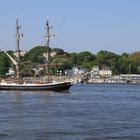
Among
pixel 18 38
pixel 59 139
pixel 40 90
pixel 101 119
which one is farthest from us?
pixel 18 38

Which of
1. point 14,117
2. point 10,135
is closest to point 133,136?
point 10,135

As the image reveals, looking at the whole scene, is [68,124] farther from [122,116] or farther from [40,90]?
[40,90]

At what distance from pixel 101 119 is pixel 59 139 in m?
12.0

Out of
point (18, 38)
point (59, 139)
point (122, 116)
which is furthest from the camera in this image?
point (18, 38)

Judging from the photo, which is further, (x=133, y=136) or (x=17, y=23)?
(x=17, y=23)

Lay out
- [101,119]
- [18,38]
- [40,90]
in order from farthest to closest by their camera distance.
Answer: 1. [18,38]
2. [40,90]
3. [101,119]

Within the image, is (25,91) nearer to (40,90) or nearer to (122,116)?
(40,90)

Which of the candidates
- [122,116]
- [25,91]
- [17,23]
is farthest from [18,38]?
[122,116]

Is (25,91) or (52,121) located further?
(25,91)

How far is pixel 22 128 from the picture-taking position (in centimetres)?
3584

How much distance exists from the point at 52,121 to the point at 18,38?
2863 inches

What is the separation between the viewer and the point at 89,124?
3888 centimetres

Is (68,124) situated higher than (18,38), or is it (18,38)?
(18,38)

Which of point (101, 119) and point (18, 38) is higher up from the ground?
point (18, 38)
